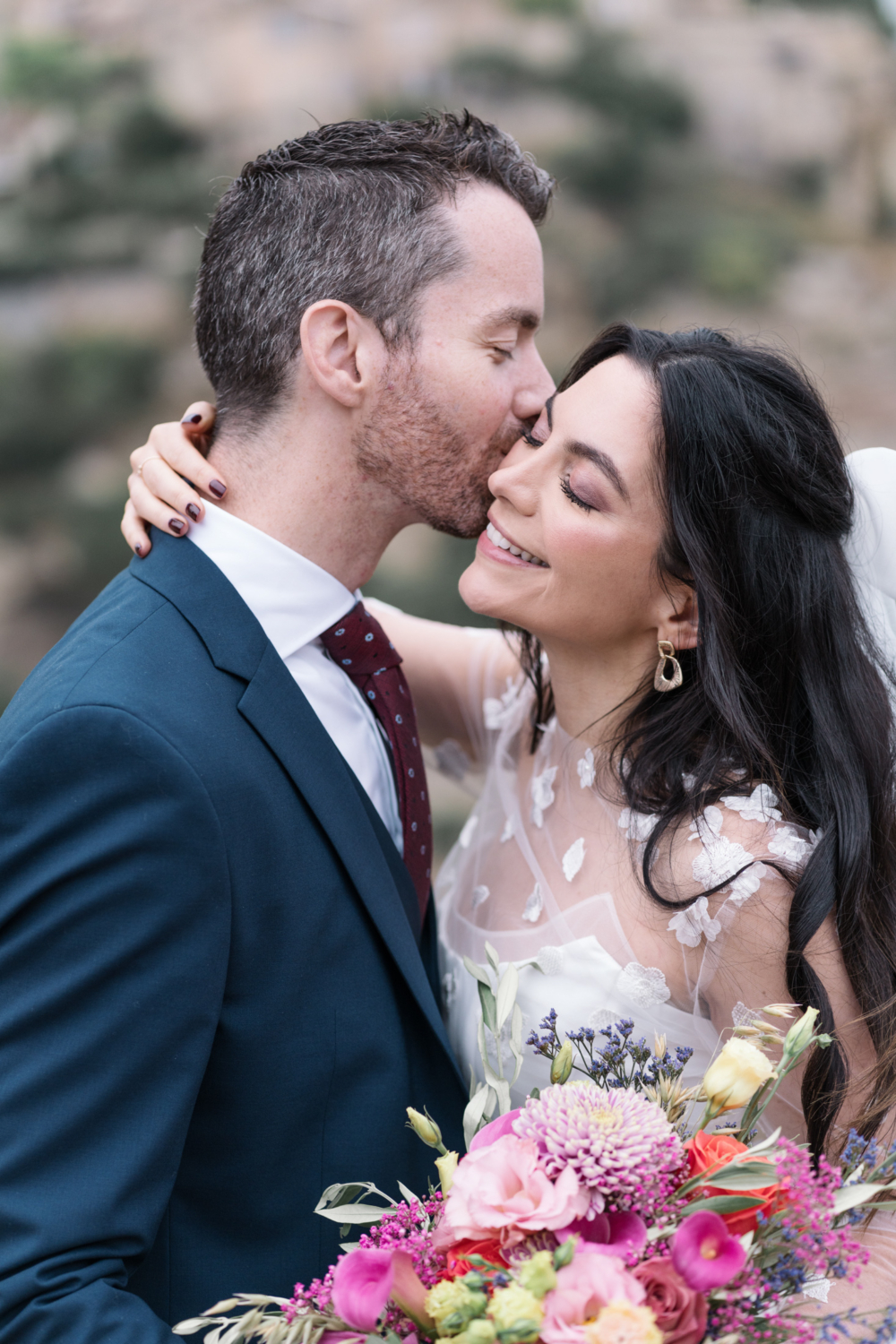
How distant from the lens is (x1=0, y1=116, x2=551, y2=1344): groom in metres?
1.70

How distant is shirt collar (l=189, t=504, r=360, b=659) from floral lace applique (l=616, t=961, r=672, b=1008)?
3.15 ft

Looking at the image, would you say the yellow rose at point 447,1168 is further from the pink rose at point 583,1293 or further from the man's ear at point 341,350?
the man's ear at point 341,350

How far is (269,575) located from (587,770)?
88 centimetres

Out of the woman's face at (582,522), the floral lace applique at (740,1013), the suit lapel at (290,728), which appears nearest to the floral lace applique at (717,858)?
the floral lace applique at (740,1013)

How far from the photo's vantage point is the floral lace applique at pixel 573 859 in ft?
8.29

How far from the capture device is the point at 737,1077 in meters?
1.49

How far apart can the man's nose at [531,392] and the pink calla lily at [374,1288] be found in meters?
1.78

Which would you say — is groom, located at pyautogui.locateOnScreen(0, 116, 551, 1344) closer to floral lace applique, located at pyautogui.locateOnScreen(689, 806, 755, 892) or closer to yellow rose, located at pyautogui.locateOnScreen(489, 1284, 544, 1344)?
floral lace applique, located at pyautogui.locateOnScreen(689, 806, 755, 892)

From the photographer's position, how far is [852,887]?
2180mm

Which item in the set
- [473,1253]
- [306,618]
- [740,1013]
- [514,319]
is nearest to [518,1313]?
[473,1253]

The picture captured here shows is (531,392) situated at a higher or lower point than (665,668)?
higher

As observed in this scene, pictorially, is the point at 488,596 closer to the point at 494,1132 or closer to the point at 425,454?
the point at 425,454

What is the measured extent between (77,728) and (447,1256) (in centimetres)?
94

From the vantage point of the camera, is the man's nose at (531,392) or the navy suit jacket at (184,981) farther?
the man's nose at (531,392)
